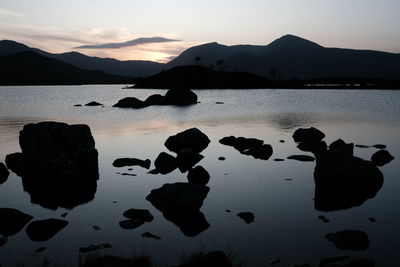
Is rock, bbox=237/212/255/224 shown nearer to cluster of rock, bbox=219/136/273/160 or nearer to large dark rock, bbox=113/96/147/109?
cluster of rock, bbox=219/136/273/160

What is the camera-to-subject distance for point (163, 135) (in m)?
43.0

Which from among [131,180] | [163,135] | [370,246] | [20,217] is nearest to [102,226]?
[20,217]

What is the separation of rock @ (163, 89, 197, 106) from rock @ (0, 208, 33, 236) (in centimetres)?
8739

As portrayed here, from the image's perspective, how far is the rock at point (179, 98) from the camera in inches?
4016

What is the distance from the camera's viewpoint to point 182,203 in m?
15.9

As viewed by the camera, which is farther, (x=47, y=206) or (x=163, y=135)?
(x=163, y=135)

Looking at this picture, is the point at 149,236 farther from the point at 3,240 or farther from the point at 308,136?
the point at 308,136

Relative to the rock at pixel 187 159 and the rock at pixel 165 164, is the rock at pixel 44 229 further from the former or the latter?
the rock at pixel 187 159

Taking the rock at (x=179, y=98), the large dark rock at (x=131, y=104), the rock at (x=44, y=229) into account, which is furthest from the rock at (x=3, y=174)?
the rock at (x=179, y=98)

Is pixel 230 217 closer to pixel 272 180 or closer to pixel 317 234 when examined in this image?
pixel 317 234

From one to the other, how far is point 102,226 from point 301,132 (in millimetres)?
25424

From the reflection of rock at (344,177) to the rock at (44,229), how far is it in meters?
12.1

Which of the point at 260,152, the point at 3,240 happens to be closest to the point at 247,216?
the point at 3,240

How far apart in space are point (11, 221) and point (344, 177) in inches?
630
